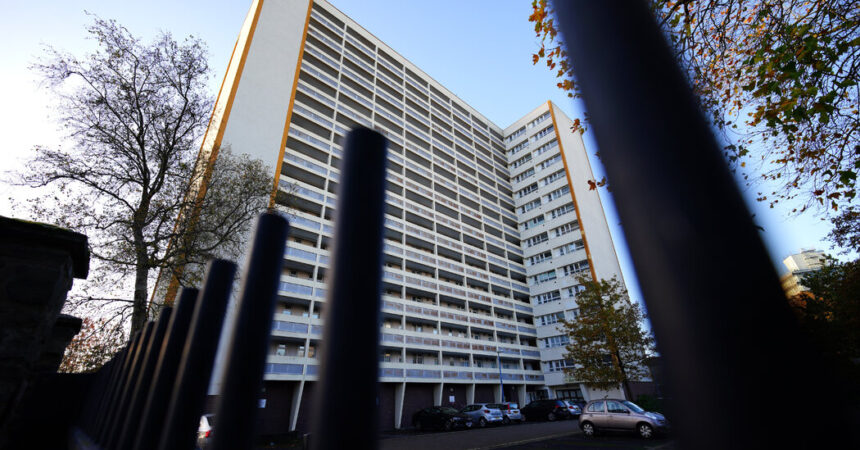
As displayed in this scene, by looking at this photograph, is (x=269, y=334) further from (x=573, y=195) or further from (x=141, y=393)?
(x=573, y=195)

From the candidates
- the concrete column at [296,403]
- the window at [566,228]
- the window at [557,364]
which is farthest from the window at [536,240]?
the concrete column at [296,403]

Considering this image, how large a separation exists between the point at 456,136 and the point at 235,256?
145 ft

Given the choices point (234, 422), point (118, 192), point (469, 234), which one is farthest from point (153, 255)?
point (469, 234)

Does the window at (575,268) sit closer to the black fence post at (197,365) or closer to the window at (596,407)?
the window at (596,407)

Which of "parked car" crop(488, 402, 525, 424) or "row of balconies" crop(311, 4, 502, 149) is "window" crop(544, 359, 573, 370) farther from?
"row of balconies" crop(311, 4, 502, 149)

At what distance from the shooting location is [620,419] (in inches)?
571

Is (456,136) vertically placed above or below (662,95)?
above

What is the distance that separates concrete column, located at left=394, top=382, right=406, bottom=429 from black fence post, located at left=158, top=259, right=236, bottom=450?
32778 millimetres

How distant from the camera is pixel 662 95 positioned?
20.5 inches

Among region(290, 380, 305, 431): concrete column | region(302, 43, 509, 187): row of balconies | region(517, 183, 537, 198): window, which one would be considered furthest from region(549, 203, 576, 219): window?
region(290, 380, 305, 431): concrete column

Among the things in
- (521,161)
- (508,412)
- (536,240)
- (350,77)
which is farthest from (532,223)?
(508,412)

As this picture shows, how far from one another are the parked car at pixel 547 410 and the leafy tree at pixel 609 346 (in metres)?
2.44

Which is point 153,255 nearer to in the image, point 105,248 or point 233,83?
point 105,248

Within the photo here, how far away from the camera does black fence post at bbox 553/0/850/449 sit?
34cm
